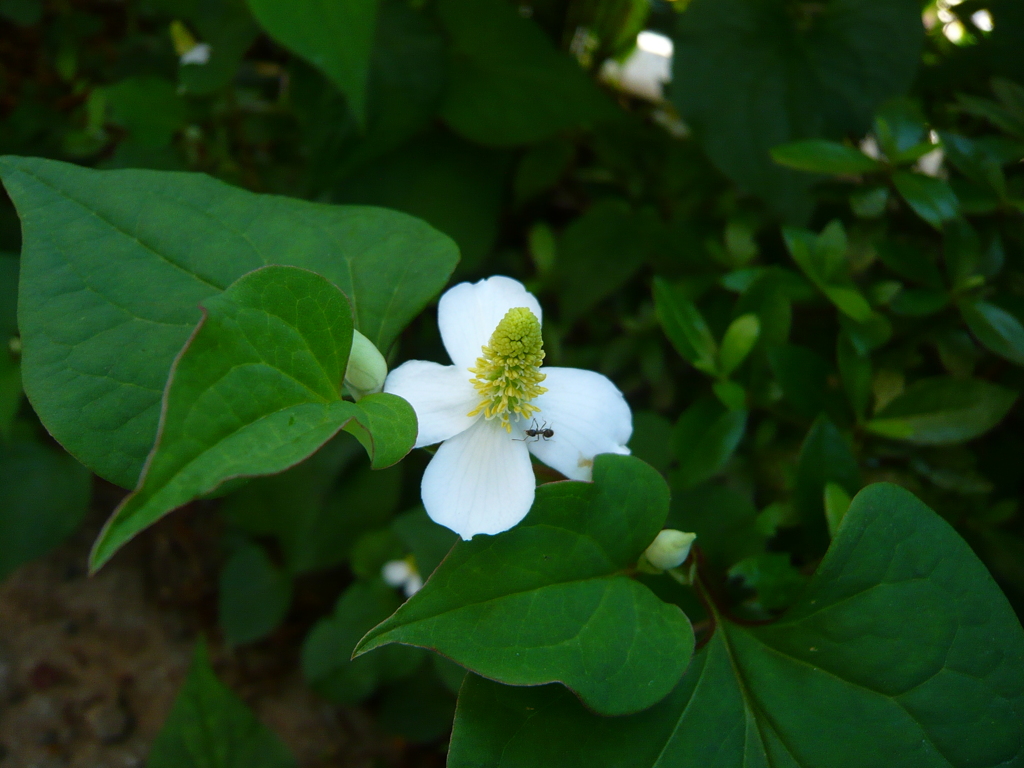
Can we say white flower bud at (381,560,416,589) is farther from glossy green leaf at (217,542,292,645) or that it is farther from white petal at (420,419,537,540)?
white petal at (420,419,537,540)

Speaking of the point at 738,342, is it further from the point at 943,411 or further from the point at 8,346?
the point at 8,346

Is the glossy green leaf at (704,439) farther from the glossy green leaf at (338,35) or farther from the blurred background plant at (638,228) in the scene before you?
the glossy green leaf at (338,35)

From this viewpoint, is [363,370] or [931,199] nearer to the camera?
[363,370]

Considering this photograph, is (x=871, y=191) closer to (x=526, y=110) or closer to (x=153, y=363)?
(x=526, y=110)

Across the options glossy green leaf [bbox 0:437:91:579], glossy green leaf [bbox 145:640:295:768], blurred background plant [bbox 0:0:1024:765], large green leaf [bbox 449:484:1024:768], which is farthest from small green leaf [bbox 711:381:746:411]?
glossy green leaf [bbox 0:437:91:579]

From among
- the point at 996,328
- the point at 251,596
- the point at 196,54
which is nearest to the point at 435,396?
the point at 996,328

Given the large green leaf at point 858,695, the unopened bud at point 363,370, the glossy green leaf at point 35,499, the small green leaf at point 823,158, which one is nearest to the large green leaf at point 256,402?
the unopened bud at point 363,370

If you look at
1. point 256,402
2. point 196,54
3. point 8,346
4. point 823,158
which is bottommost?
point 8,346
